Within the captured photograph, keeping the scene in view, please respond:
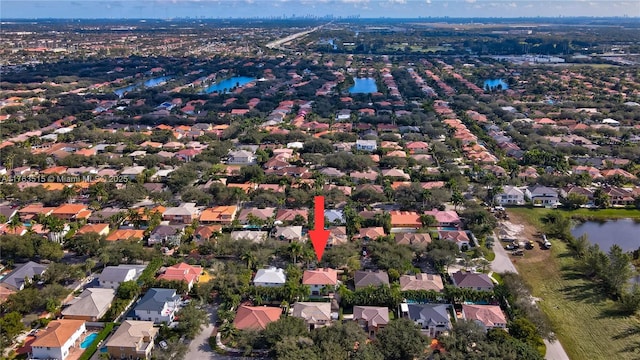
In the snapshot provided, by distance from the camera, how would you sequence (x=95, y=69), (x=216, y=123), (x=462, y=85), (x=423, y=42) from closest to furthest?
(x=216, y=123)
(x=462, y=85)
(x=95, y=69)
(x=423, y=42)

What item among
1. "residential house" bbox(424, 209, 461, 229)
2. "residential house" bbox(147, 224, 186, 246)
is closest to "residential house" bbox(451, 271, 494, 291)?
"residential house" bbox(424, 209, 461, 229)

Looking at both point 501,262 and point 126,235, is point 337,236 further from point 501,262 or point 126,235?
point 126,235

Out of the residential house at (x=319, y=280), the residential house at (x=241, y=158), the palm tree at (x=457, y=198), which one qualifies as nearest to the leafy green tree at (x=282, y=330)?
the residential house at (x=319, y=280)

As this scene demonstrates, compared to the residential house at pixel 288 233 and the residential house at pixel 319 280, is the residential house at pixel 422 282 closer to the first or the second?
the residential house at pixel 319 280

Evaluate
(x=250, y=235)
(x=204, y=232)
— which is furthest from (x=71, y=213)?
(x=250, y=235)

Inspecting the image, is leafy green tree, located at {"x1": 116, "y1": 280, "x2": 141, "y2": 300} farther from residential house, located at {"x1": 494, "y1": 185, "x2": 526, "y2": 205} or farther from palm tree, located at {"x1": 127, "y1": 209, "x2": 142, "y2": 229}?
residential house, located at {"x1": 494, "y1": 185, "x2": 526, "y2": 205}

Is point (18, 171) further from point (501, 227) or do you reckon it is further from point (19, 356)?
point (501, 227)

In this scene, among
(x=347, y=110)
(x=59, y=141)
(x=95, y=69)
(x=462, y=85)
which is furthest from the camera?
(x=95, y=69)

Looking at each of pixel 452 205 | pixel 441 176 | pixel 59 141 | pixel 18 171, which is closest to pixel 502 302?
pixel 452 205
